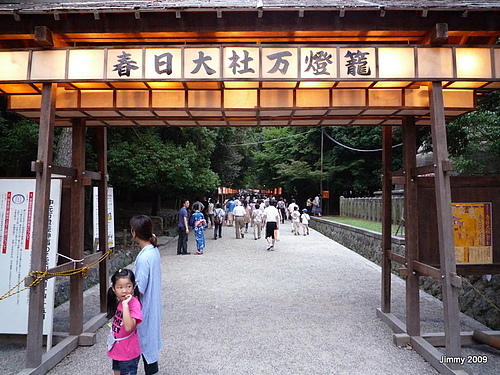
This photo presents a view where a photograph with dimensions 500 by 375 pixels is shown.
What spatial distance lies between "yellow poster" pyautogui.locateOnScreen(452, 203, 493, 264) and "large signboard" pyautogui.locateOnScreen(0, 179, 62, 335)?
5692 millimetres

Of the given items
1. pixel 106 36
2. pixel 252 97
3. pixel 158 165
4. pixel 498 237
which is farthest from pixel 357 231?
pixel 106 36

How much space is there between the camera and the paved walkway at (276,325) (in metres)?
4.35

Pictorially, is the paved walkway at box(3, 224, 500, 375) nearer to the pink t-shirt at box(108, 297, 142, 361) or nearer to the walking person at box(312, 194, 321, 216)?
the pink t-shirt at box(108, 297, 142, 361)

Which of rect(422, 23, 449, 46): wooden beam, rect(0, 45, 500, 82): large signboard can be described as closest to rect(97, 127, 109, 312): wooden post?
rect(0, 45, 500, 82): large signboard

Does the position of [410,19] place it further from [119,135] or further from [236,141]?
[236,141]

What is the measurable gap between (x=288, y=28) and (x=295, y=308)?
4.82m

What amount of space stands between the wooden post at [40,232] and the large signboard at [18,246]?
0.57m

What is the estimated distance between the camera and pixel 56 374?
13.6 ft

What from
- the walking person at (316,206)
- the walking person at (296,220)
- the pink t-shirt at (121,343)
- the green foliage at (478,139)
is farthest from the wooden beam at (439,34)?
the walking person at (316,206)

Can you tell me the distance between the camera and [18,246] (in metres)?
4.80

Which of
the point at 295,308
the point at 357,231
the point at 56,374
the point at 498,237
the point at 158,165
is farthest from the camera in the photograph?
the point at 357,231

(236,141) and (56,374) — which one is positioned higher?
(236,141)

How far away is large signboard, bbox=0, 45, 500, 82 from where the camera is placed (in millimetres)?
4430

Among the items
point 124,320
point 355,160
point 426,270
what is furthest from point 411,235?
point 355,160
